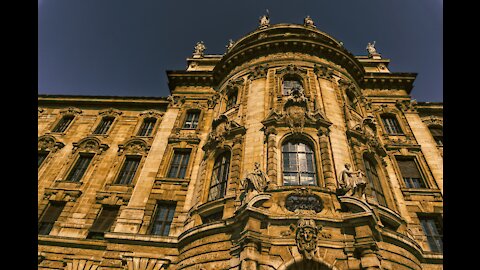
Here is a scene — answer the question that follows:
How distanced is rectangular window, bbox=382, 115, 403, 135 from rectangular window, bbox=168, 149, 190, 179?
14673 millimetres

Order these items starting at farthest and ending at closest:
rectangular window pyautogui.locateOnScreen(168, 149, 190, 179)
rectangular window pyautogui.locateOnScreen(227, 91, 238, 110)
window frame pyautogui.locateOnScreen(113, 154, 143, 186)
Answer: rectangular window pyautogui.locateOnScreen(227, 91, 238, 110) < window frame pyautogui.locateOnScreen(113, 154, 143, 186) < rectangular window pyautogui.locateOnScreen(168, 149, 190, 179)

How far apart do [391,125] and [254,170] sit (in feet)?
44.9

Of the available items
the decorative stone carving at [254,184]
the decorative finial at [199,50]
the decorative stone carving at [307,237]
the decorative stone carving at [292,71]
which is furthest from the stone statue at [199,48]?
the decorative stone carving at [307,237]

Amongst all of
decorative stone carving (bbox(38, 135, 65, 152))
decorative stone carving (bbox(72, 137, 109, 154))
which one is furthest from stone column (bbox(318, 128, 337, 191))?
decorative stone carving (bbox(38, 135, 65, 152))

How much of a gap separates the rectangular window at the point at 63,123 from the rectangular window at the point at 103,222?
10357mm

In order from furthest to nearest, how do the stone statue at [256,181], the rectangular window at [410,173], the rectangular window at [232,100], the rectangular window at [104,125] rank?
the rectangular window at [104,125], the rectangular window at [232,100], the rectangular window at [410,173], the stone statue at [256,181]

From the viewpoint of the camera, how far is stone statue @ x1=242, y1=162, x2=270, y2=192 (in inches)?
466

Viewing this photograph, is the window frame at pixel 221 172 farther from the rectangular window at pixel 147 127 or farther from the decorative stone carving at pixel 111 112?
the decorative stone carving at pixel 111 112

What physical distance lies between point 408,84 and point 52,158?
92.8 feet

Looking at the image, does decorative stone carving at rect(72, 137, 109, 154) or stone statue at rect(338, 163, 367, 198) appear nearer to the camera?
stone statue at rect(338, 163, 367, 198)

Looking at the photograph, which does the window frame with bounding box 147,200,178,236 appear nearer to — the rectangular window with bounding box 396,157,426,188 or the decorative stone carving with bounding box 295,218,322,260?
the decorative stone carving with bounding box 295,218,322,260

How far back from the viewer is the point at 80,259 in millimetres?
14164

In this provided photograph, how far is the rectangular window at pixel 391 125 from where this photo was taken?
20289mm

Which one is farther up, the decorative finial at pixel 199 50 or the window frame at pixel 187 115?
the decorative finial at pixel 199 50
